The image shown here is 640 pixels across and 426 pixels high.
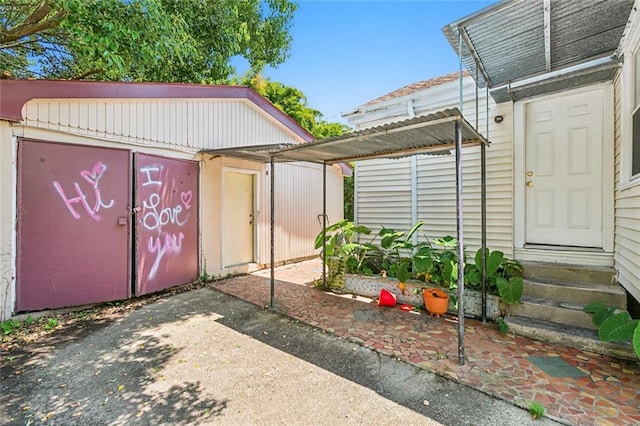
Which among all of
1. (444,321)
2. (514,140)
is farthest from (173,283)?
Answer: (514,140)

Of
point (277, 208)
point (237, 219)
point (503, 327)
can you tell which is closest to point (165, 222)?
point (237, 219)

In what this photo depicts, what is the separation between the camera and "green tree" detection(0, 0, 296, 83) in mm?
3658

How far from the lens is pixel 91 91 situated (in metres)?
3.92

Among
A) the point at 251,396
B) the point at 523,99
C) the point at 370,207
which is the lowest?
the point at 251,396

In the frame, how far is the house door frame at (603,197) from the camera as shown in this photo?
3525 millimetres

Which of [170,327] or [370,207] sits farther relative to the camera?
[370,207]

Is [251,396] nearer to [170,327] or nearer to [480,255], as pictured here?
[170,327]

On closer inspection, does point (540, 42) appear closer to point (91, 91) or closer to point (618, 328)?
point (618, 328)

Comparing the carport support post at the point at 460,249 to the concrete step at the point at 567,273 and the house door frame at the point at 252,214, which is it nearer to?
the concrete step at the point at 567,273

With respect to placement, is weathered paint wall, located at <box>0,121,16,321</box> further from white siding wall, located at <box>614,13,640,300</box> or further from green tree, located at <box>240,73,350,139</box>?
green tree, located at <box>240,73,350,139</box>

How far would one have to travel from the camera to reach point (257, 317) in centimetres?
394

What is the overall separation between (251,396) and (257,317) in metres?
1.66

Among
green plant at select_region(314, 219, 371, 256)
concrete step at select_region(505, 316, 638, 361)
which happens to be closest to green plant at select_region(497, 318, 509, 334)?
concrete step at select_region(505, 316, 638, 361)

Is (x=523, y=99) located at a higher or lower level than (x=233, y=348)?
higher
